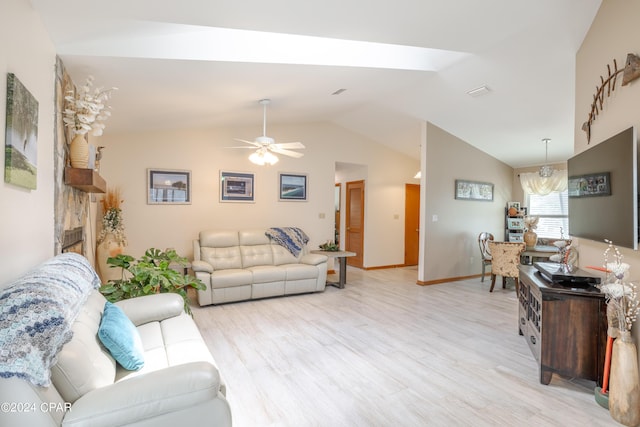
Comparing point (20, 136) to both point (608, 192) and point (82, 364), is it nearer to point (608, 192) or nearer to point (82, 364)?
point (82, 364)

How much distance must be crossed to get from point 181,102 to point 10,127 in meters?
2.43

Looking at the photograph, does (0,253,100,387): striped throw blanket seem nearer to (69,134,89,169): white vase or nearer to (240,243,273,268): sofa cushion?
(69,134,89,169): white vase

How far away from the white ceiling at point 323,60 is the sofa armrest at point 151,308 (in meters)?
1.89

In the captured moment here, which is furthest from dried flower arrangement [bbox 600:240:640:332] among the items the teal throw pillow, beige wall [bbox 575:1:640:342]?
the teal throw pillow

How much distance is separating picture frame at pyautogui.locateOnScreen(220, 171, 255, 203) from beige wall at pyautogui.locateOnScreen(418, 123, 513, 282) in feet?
9.86

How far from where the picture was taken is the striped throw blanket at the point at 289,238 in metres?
5.37

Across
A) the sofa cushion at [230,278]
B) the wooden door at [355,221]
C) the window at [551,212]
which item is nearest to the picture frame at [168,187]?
the sofa cushion at [230,278]

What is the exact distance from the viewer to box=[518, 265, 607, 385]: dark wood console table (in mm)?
2252

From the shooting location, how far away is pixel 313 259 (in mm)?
5160

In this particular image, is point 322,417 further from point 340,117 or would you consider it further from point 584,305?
point 340,117

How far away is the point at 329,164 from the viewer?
6.45 metres

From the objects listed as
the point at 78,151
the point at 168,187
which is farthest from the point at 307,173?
the point at 78,151

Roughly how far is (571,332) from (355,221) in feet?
17.3

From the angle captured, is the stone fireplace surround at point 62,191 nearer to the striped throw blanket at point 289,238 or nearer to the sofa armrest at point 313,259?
the striped throw blanket at point 289,238
